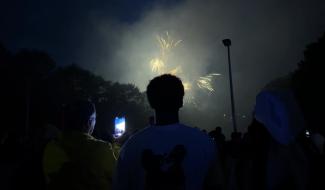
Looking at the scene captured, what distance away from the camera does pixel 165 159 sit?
9.26 ft

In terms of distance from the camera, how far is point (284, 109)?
2680 mm

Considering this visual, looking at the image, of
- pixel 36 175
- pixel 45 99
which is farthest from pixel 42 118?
pixel 36 175

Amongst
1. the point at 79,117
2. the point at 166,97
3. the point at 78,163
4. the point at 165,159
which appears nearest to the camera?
the point at 165,159

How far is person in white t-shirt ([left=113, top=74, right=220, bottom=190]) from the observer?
2793mm

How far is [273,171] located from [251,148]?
25 cm

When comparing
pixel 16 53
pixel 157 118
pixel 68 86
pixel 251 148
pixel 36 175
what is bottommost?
pixel 36 175

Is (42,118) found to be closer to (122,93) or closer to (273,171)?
(122,93)

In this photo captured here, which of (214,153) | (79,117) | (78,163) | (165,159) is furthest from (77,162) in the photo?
(214,153)

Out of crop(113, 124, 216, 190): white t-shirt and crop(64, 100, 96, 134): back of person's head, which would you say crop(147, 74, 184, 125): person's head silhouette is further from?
crop(64, 100, 96, 134): back of person's head

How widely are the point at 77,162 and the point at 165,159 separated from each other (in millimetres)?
1192

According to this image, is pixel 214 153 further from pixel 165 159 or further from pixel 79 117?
pixel 79 117

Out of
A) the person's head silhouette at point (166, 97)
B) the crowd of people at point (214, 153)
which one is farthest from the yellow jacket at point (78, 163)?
the person's head silhouette at point (166, 97)

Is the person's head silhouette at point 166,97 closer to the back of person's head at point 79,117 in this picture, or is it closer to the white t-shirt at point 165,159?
the white t-shirt at point 165,159

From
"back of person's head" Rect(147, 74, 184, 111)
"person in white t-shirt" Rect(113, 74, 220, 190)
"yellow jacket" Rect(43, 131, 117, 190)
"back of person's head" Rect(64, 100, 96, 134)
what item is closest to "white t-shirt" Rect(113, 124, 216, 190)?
"person in white t-shirt" Rect(113, 74, 220, 190)
